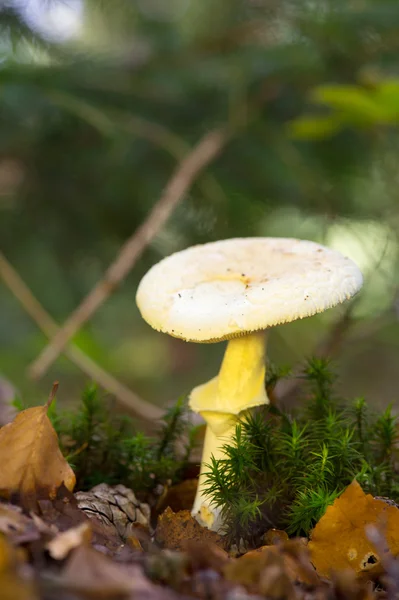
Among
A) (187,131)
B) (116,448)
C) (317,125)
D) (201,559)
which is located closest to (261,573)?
(201,559)

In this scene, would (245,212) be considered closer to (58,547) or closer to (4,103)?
(4,103)

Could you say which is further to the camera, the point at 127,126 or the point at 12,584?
the point at 127,126

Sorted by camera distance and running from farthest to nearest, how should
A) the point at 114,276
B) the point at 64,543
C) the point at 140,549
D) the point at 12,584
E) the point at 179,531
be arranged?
the point at 114,276 < the point at 179,531 < the point at 140,549 < the point at 64,543 < the point at 12,584

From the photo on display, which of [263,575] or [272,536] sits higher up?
[263,575]

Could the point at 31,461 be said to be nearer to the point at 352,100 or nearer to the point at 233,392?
the point at 233,392

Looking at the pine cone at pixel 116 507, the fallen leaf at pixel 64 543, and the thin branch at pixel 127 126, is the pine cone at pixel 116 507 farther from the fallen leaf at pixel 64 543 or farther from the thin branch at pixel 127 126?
the thin branch at pixel 127 126

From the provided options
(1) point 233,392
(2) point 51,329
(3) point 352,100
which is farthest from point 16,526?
(3) point 352,100

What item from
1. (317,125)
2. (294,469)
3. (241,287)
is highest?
(317,125)

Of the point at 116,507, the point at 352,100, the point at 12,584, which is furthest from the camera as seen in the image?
the point at 352,100
